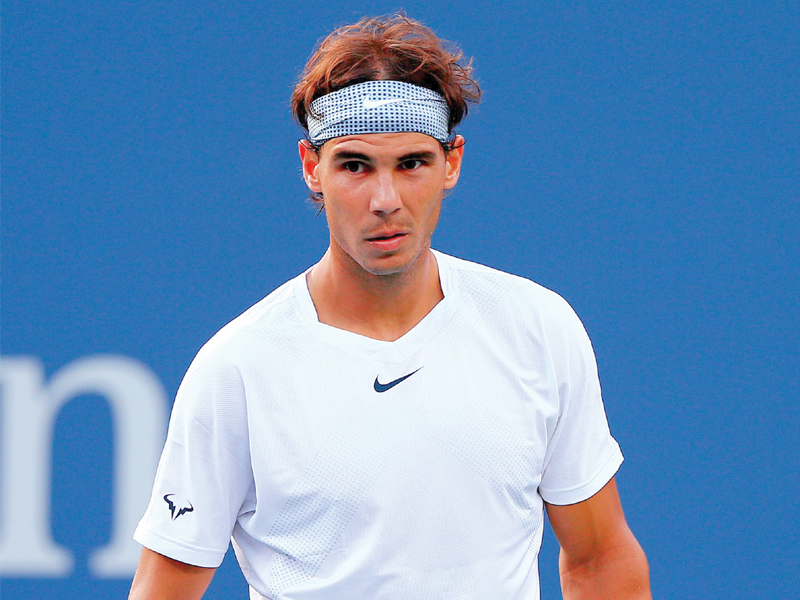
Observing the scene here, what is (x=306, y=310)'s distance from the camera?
1737mm

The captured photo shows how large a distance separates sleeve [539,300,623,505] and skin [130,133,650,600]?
1.6 inches

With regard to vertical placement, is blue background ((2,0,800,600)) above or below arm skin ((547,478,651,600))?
above

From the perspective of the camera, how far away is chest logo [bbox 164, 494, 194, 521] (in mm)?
1675

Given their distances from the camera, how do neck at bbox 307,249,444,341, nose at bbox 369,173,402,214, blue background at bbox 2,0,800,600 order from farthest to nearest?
1. blue background at bbox 2,0,800,600
2. neck at bbox 307,249,444,341
3. nose at bbox 369,173,402,214

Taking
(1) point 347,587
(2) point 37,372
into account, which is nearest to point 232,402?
(1) point 347,587

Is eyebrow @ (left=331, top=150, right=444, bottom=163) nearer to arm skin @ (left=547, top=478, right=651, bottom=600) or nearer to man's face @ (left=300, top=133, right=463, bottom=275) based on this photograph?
man's face @ (left=300, top=133, right=463, bottom=275)

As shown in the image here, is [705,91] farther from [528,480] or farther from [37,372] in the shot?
[37,372]

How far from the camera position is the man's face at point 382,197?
1.63 meters

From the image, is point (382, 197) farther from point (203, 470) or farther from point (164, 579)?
point (164, 579)

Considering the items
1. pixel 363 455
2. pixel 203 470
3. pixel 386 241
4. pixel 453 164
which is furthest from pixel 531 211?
pixel 203 470

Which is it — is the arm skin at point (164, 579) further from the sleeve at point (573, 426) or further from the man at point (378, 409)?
the sleeve at point (573, 426)

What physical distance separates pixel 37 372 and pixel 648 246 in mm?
1754

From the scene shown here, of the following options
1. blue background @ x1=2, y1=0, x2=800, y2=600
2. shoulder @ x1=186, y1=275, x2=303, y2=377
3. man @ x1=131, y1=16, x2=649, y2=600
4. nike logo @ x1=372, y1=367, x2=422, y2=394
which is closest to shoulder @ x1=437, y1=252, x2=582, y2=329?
man @ x1=131, y1=16, x2=649, y2=600

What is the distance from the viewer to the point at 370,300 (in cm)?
174
